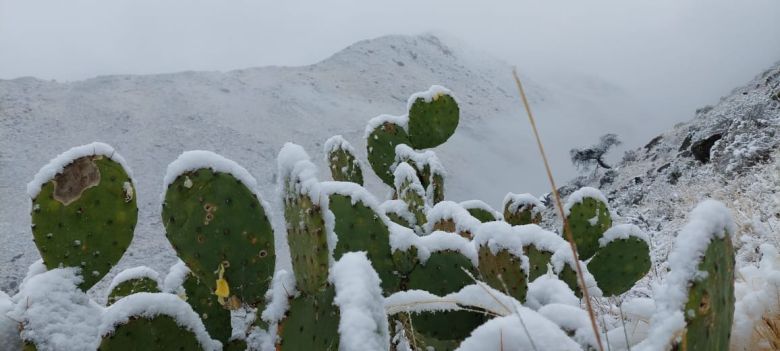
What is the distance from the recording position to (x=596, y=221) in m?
2.52

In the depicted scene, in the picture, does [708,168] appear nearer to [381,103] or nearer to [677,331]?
[677,331]

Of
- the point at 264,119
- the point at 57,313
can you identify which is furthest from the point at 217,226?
the point at 264,119

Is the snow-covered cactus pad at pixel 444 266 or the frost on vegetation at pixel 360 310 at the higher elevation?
the snow-covered cactus pad at pixel 444 266

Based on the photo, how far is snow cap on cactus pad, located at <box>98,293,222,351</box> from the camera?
1.03 m

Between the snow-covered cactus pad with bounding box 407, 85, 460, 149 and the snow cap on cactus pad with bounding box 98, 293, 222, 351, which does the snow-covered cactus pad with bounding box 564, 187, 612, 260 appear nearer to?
the snow-covered cactus pad with bounding box 407, 85, 460, 149

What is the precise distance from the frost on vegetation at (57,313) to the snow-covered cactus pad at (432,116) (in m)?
2.48

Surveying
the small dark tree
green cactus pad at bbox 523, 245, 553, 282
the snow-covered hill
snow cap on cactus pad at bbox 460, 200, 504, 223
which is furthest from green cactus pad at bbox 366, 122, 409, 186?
the small dark tree

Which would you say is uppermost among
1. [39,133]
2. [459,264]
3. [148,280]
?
[39,133]

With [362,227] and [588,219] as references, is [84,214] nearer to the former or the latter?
[362,227]

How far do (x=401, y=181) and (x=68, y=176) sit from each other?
72.4 inches

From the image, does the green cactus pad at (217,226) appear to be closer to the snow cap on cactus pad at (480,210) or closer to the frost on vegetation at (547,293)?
the frost on vegetation at (547,293)

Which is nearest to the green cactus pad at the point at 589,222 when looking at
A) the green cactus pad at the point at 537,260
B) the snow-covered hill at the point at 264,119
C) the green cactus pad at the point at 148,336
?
the green cactus pad at the point at 537,260

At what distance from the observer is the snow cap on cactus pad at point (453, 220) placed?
189 centimetres

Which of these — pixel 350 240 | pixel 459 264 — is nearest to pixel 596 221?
pixel 459 264
